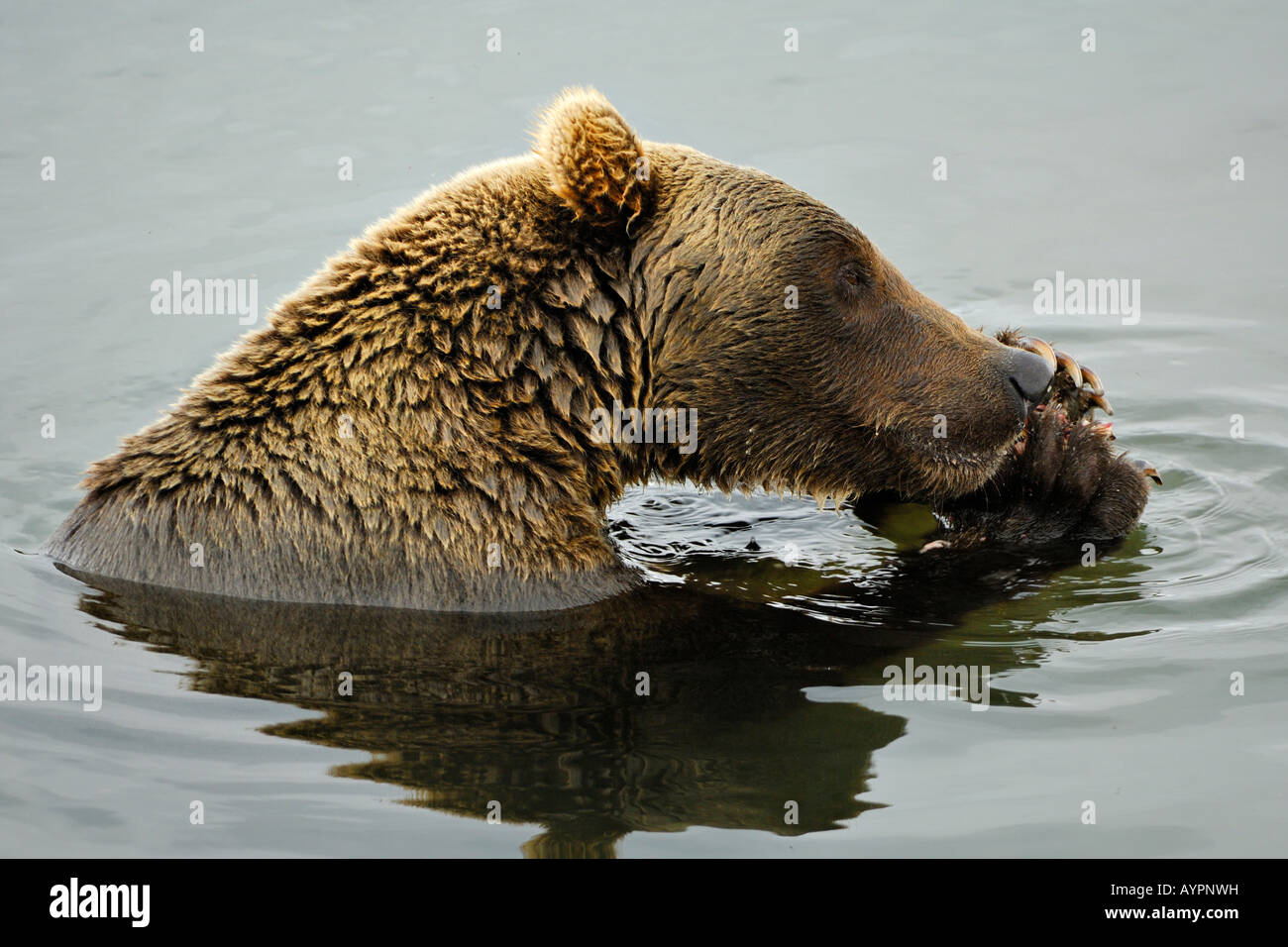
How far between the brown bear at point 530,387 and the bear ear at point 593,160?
0.01 m

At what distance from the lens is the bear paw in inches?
316

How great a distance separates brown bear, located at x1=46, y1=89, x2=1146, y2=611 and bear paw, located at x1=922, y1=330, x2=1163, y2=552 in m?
0.72

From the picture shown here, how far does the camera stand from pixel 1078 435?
→ 8.05 meters

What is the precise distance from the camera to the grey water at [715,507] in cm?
576

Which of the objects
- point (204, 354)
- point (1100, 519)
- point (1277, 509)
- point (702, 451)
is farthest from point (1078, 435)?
point (204, 354)

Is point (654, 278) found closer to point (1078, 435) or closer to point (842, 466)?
point (842, 466)

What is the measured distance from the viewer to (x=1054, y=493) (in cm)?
812

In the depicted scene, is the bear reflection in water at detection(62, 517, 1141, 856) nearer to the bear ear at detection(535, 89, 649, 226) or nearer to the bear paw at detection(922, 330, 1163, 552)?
the bear paw at detection(922, 330, 1163, 552)

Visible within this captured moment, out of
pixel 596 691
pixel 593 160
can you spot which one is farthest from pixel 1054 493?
pixel 593 160

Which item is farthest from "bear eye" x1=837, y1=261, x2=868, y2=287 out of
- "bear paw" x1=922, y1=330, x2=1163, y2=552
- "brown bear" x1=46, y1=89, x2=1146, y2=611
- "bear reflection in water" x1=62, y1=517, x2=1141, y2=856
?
"bear reflection in water" x1=62, y1=517, x2=1141, y2=856

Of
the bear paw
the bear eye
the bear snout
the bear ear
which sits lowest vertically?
the bear paw

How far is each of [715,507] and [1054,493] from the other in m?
1.93

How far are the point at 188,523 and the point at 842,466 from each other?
3.08 metres
